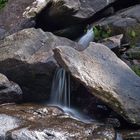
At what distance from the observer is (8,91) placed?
25.7ft

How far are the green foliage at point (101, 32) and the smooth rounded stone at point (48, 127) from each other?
2.76 m

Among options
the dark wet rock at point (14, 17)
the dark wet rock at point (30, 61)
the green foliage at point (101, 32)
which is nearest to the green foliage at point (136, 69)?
the dark wet rock at point (30, 61)

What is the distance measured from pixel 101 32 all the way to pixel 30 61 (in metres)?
2.26

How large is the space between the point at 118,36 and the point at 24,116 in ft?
10.5

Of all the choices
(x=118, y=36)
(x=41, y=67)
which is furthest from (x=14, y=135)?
(x=118, y=36)

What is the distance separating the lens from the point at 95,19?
10656mm

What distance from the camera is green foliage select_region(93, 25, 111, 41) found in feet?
32.0

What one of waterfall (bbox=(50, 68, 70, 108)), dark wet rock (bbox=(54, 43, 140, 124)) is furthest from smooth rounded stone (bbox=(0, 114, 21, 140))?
waterfall (bbox=(50, 68, 70, 108))

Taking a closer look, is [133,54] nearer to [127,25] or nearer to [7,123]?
[127,25]

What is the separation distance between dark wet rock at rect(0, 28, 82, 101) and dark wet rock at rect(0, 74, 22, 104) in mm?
381

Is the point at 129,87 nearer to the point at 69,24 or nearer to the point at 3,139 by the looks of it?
the point at 3,139

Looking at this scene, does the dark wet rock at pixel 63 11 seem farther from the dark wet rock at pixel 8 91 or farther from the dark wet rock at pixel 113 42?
the dark wet rock at pixel 8 91

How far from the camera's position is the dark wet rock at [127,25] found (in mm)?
9602

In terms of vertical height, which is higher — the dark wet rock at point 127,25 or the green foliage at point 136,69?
the dark wet rock at point 127,25
